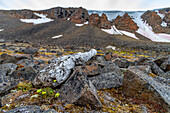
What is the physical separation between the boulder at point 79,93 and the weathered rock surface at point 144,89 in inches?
51.4

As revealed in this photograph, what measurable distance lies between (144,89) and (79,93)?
1959 millimetres

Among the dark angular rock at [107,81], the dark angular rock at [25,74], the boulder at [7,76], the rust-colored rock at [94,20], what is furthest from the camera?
the rust-colored rock at [94,20]

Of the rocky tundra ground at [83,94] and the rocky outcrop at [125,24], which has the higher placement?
the rocky outcrop at [125,24]

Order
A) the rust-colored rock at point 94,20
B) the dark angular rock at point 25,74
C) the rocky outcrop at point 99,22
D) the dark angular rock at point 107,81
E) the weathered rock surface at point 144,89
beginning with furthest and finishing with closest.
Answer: the rust-colored rock at point 94,20 < the rocky outcrop at point 99,22 < the dark angular rock at point 25,74 < the dark angular rock at point 107,81 < the weathered rock surface at point 144,89

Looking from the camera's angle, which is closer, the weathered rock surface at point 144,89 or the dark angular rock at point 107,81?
the weathered rock surface at point 144,89

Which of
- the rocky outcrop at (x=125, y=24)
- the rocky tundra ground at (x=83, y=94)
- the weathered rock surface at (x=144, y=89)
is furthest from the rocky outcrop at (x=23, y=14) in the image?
the weathered rock surface at (x=144, y=89)

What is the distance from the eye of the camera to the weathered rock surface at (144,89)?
244 cm

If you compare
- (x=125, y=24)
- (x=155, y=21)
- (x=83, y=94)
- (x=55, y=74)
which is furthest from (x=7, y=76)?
(x=155, y=21)

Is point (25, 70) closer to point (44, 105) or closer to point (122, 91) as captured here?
point (44, 105)

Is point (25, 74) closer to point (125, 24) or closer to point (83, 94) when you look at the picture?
point (83, 94)

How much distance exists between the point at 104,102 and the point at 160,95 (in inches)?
59.5

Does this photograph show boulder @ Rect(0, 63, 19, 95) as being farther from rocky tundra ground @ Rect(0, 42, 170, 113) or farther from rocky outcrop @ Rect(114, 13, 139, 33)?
rocky outcrop @ Rect(114, 13, 139, 33)

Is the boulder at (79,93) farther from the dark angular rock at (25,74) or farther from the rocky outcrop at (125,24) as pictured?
the rocky outcrop at (125,24)

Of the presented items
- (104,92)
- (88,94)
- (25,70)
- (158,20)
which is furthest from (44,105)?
(158,20)
